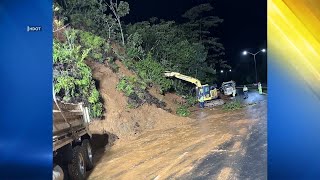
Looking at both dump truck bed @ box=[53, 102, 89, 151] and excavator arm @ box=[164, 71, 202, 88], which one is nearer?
dump truck bed @ box=[53, 102, 89, 151]

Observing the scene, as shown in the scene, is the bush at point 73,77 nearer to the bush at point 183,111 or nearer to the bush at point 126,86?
the bush at point 126,86

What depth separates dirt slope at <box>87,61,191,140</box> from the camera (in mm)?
7227

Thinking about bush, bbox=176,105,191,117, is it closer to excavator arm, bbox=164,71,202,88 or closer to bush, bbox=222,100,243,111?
excavator arm, bbox=164,71,202,88

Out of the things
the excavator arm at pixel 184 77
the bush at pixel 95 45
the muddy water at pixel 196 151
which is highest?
the bush at pixel 95 45

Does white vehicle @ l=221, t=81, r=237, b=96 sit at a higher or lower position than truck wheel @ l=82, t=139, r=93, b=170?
higher

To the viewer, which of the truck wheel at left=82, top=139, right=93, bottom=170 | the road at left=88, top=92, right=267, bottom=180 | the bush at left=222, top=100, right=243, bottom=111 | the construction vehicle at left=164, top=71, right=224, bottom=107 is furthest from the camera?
the bush at left=222, top=100, right=243, bottom=111

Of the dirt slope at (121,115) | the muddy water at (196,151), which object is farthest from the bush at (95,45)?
the muddy water at (196,151)

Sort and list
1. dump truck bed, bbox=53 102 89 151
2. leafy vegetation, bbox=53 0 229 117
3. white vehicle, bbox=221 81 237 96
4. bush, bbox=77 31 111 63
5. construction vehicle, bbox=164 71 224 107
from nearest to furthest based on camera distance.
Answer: dump truck bed, bbox=53 102 89 151
white vehicle, bbox=221 81 237 96
leafy vegetation, bbox=53 0 229 117
construction vehicle, bbox=164 71 224 107
bush, bbox=77 31 111 63

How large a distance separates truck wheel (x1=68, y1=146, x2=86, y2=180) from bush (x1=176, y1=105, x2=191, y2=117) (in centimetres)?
236

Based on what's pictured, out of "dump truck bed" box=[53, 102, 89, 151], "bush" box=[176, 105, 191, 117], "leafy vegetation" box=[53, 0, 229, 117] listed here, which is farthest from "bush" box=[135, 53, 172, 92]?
"dump truck bed" box=[53, 102, 89, 151]

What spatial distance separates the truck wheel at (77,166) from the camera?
4.19m

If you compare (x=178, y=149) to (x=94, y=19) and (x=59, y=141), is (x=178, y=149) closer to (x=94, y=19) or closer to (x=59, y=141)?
(x=59, y=141)

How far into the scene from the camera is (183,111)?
6570 millimetres

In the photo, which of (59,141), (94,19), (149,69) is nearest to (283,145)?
(59,141)
